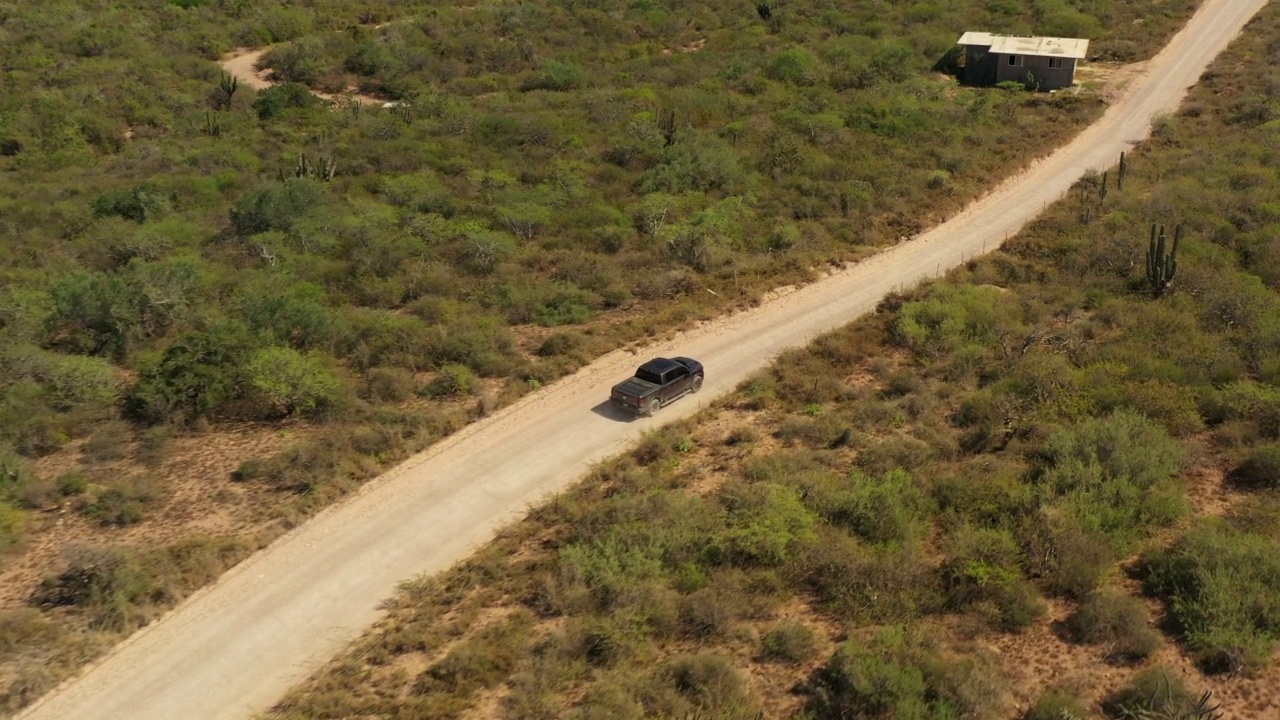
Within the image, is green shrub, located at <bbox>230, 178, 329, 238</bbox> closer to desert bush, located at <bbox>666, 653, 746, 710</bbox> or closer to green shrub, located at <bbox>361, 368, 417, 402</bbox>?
green shrub, located at <bbox>361, 368, 417, 402</bbox>

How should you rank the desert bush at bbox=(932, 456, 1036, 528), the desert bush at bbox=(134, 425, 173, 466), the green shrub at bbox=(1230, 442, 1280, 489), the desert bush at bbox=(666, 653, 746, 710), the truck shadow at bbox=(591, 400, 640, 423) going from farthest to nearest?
the truck shadow at bbox=(591, 400, 640, 423)
the desert bush at bbox=(134, 425, 173, 466)
the green shrub at bbox=(1230, 442, 1280, 489)
the desert bush at bbox=(932, 456, 1036, 528)
the desert bush at bbox=(666, 653, 746, 710)

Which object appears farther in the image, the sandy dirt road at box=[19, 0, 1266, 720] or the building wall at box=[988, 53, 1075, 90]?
the building wall at box=[988, 53, 1075, 90]

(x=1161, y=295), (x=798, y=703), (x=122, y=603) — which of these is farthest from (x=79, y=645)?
(x=1161, y=295)

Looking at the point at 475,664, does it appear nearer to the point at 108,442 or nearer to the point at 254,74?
the point at 108,442

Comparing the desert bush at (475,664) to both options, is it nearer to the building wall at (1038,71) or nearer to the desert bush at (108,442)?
the desert bush at (108,442)

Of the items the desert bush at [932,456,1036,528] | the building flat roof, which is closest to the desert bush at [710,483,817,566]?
the desert bush at [932,456,1036,528]

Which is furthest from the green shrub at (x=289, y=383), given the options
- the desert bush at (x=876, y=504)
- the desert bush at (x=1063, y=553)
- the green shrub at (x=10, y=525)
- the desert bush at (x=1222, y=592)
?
the desert bush at (x=1222, y=592)

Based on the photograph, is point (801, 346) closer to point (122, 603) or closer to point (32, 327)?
point (122, 603)

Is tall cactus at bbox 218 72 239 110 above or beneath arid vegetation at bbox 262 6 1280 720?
above
